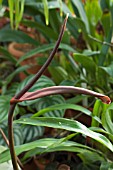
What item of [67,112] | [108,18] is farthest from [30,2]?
[67,112]

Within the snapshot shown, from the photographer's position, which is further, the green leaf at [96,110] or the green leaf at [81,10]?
the green leaf at [81,10]

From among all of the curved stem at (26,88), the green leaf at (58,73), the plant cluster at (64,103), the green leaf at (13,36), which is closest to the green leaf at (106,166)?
the plant cluster at (64,103)

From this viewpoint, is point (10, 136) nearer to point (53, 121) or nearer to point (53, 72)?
point (53, 121)

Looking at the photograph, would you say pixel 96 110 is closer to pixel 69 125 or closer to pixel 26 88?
pixel 69 125

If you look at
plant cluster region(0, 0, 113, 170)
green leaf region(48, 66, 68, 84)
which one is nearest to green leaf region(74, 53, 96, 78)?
plant cluster region(0, 0, 113, 170)

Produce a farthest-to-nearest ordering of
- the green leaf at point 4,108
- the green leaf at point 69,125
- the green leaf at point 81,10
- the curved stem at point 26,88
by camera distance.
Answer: the green leaf at point 81,10
the green leaf at point 4,108
the green leaf at point 69,125
the curved stem at point 26,88

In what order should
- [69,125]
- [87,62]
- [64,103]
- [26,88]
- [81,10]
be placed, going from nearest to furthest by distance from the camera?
1. [26,88]
2. [69,125]
3. [64,103]
4. [87,62]
5. [81,10]

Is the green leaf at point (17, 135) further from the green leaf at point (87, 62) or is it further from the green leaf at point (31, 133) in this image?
the green leaf at point (87, 62)

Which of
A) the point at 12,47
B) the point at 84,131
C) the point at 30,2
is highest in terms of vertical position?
the point at 30,2

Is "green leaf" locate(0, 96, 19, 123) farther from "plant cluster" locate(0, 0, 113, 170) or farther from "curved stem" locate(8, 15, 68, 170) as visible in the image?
"curved stem" locate(8, 15, 68, 170)

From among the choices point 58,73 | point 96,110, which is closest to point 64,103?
point 96,110

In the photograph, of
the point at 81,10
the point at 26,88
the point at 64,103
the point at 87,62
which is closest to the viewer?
the point at 26,88
